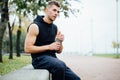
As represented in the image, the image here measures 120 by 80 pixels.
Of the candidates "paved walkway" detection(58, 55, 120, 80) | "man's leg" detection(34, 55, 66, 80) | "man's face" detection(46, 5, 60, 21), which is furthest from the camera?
"paved walkway" detection(58, 55, 120, 80)

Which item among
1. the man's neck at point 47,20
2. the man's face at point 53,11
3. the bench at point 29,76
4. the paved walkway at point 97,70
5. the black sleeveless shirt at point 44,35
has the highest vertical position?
the man's face at point 53,11

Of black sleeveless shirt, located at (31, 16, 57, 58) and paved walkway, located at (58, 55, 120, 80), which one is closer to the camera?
black sleeveless shirt, located at (31, 16, 57, 58)

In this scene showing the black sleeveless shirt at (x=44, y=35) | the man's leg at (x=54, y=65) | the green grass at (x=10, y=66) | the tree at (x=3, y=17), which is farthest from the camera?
the tree at (x=3, y=17)

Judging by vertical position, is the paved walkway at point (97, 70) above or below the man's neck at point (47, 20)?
below

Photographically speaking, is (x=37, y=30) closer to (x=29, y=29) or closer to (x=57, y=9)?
(x=29, y=29)

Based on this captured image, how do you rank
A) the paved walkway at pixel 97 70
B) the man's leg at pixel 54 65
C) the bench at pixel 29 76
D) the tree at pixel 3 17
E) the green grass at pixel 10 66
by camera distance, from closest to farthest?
the bench at pixel 29 76 < the man's leg at pixel 54 65 < the paved walkway at pixel 97 70 < the green grass at pixel 10 66 < the tree at pixel 3 17

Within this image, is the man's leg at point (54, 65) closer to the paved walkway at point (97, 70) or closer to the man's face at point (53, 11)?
the man's face at point (53, 11)

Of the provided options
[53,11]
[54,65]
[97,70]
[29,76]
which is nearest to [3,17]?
[97,70]

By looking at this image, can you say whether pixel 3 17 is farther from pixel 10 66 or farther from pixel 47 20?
pixel 47 20

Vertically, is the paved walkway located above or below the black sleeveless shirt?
below

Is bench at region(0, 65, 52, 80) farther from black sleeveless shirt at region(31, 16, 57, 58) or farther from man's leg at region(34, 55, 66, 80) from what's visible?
black sleeveless shirt at region(31, 16, 57, 58)

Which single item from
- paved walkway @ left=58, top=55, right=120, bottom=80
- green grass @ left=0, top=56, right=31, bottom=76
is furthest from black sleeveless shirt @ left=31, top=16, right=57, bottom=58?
green grass @ left=0, top=56, right=31, bottom=76

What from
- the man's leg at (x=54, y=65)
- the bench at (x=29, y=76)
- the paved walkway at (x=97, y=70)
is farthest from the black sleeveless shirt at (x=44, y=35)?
the paved walkway at (x=97, y=70)

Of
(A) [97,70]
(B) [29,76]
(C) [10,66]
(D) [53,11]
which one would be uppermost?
(D) [53,11]
